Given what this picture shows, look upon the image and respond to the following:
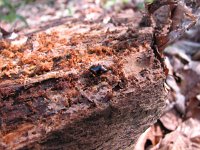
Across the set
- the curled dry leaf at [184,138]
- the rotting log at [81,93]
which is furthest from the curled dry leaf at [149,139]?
the rotting log at [81,93]

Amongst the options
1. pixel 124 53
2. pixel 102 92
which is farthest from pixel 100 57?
pixel 102 92

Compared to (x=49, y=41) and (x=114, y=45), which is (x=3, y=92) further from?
(x=114, y=45)

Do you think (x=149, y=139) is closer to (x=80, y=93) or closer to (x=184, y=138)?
(x=184, y=138)

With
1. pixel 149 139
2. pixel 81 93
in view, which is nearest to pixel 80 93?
pixel 81 93

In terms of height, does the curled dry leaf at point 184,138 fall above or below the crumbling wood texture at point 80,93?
below

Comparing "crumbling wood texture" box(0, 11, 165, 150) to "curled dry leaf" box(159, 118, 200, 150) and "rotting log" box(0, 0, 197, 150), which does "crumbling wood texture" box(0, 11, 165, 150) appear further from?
"curled dry leaf" box(159, 118, 200, 150)

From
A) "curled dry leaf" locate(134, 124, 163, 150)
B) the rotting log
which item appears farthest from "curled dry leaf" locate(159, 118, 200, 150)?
the rotting log

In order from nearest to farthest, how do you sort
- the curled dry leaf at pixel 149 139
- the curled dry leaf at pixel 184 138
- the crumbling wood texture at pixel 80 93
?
the crumbling wood texture at pixel 80 93 < the curled dry leaf at pixel 184 138 < the curled dry leaf at pixel 149 139

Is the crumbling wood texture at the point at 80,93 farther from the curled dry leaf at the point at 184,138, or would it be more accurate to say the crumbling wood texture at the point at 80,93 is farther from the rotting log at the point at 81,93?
the curled dry leaf at the point at 184,138
